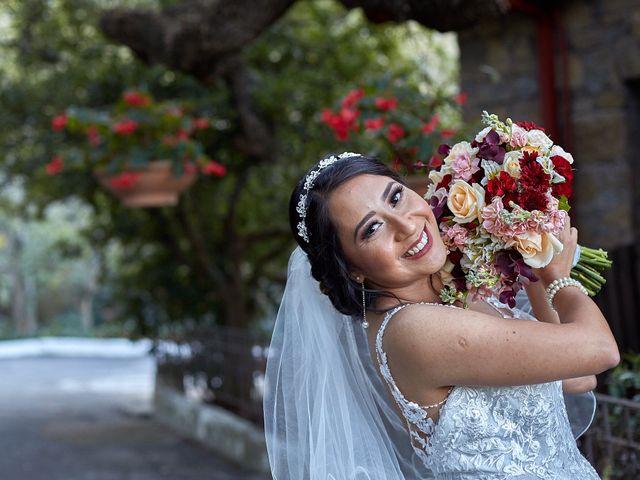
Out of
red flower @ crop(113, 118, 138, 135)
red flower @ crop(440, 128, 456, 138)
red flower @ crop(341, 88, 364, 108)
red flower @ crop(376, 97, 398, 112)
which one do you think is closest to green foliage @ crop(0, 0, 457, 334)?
red flower @ crop(113, 118, 138, 135)

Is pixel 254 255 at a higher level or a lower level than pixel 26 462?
higher

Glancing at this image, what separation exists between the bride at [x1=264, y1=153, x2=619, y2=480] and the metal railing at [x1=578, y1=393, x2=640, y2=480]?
84 cm

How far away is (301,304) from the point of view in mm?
2594

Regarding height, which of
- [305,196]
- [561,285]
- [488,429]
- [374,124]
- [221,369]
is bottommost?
[221,369]

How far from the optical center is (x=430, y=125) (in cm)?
→ 510

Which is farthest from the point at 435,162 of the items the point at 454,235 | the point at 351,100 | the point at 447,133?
the point at 351,100

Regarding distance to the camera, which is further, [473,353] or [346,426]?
[346,426]

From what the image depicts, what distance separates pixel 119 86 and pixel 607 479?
21.0 feet

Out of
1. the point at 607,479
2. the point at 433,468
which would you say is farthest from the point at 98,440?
the point at 433,468

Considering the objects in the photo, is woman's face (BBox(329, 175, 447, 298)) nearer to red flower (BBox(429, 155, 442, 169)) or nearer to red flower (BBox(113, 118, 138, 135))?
red flower (BBox(429, 155, 442, 169))

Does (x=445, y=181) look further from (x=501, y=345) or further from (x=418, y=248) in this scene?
(x=501, y=345)

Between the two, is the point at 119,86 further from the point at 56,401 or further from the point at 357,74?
the point at 56,401

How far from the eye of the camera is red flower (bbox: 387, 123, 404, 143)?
16.6 feet

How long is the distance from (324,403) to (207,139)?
5.94 m
